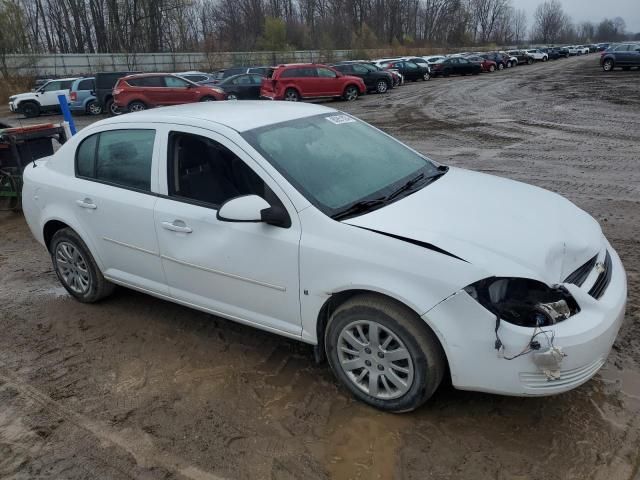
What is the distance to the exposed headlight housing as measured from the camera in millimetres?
2703

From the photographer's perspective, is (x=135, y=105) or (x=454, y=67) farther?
(x=454, y=67)

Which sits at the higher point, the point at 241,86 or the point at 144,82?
the point at 144,82

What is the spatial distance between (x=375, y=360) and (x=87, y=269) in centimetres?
279

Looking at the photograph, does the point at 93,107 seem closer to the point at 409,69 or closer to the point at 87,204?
the point at 409,69

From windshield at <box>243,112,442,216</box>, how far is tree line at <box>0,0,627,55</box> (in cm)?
3934

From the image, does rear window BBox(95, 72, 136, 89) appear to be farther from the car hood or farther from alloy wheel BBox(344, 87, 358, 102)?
the car hood

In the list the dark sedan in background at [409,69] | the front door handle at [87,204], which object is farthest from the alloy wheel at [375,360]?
the dark sedan in background at [409,69]

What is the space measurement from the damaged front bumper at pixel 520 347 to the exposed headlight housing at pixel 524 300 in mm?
37

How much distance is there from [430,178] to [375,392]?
5.14 feet

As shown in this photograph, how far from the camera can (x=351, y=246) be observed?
2.99 m

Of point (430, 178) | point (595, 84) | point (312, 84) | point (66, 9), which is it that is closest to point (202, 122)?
point (430, 178)

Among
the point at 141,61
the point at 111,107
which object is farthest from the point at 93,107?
the point at 141,61

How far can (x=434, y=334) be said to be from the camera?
2898 mm

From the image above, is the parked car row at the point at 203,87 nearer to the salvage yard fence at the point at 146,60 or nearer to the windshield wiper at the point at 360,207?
the salvage yard fence at the point at 146,60
